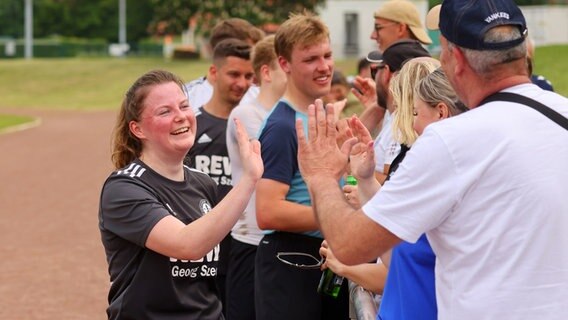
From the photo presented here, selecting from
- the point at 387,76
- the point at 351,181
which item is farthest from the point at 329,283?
the point at 387,76

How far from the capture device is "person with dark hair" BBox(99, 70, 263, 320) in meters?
3.93

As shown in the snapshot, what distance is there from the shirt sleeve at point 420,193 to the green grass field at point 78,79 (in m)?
33.3

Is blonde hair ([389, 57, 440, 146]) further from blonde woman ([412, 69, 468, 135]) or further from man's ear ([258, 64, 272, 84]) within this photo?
man's ear ([258, 64, 272, 84])

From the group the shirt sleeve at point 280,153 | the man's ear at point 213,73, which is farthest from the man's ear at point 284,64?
the man's ear at point 213,73

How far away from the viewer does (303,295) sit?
545 centimetres

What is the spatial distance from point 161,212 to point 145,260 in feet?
0.70

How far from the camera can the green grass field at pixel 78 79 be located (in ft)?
149

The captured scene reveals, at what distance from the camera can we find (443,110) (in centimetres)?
377

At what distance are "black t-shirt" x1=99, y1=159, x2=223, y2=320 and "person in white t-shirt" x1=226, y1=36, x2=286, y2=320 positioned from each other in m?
1.78

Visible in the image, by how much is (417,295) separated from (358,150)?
0.57 metres

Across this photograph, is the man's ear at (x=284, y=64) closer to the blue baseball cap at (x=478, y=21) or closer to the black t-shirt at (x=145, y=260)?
the black t-shirt at (x=145, y=260)

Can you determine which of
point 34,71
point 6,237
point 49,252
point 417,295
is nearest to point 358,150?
point 417,295

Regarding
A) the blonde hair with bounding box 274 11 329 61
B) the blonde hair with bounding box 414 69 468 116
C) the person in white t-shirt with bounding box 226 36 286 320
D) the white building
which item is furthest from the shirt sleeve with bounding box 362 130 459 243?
the white building

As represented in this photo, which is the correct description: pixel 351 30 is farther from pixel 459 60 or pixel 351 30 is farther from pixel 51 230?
pixel 459 60
